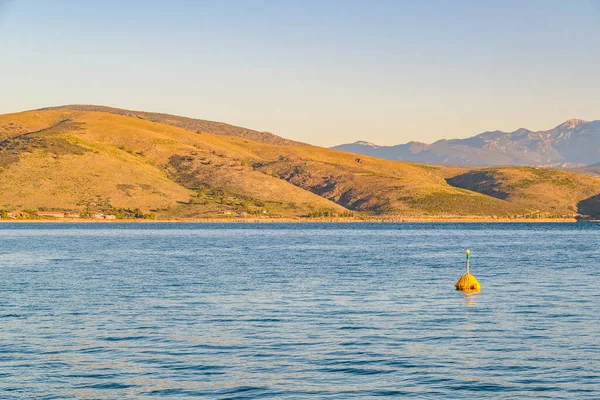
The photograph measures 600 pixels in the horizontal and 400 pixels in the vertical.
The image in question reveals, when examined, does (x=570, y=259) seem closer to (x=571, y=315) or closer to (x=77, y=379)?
(x=571, y=315)

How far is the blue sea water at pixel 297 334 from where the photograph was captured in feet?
113

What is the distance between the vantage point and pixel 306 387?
1334 inches

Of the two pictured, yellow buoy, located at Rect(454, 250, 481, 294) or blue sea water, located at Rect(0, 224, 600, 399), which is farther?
yellow buoy, located at Rect(454, 250, 481, 294)

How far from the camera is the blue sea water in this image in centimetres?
3434

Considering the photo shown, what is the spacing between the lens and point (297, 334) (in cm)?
4509

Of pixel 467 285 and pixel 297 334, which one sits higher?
pixel 467 285

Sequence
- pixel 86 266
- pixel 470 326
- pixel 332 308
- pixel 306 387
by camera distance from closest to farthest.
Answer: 1. pixel 306 387
2. pixel 470 326
3. pixel 332 308
4. pixel 86 266

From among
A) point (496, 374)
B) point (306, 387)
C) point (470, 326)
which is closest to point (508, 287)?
point (470, 326)

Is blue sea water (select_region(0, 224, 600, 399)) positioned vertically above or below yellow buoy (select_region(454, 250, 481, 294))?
below

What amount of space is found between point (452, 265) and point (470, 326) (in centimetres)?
4882

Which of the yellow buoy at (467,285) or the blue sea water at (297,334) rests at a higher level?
the yellow buoy at (467,285)

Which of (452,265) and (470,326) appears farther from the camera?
(452,265)

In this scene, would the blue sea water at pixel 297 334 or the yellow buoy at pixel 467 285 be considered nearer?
the blue sea water at pixel 297 334

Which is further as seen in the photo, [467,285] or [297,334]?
[467,285]
